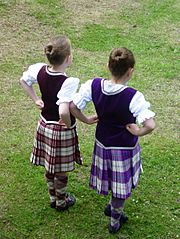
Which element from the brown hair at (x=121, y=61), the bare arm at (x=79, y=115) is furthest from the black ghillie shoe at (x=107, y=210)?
the brown hair at (x=121, y=61)

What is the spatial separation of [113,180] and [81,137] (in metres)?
1.59

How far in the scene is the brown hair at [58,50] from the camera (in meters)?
3.39

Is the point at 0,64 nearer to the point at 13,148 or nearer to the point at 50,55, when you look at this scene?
the point at 13,148

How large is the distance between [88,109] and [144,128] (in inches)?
91.4

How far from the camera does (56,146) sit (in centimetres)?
363

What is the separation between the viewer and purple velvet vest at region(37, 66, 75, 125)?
3455 mm

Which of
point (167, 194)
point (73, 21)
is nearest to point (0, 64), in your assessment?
point (73, 21)

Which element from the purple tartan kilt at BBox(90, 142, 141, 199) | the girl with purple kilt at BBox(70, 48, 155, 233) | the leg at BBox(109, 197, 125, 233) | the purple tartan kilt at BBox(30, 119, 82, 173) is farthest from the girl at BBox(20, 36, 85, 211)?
the leg at BBox(109, 197, 125, 233)

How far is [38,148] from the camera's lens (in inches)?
149

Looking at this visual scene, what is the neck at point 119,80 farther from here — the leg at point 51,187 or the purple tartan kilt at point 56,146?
the leg at point 51,187

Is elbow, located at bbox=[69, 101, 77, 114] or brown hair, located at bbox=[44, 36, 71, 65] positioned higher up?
brown hair, located at bbox=[44, 36, 71, 65]

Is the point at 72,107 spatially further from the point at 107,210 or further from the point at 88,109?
the point at 88,109

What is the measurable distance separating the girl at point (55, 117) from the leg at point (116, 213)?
1.33 ft

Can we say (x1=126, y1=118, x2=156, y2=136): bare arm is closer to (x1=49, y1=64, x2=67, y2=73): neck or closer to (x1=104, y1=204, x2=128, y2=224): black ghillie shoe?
(x1=49, y1=64, x2=67, y2=73): neck
